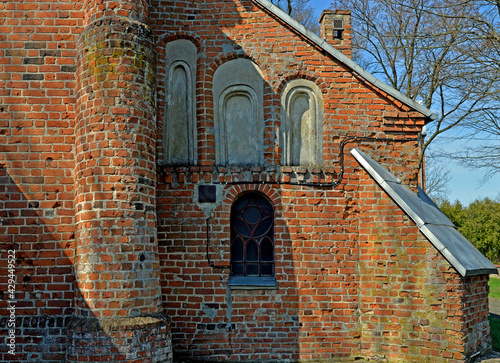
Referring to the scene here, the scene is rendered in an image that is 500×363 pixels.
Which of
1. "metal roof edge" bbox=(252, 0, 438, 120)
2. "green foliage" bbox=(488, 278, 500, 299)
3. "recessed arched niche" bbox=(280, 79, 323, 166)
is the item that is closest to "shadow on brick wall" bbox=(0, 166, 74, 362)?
"recessed arched niche" bbox=(280, 79, 323, 166)

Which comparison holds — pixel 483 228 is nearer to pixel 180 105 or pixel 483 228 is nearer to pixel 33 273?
pixel 180 105

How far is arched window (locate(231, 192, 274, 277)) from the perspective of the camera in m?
8.41

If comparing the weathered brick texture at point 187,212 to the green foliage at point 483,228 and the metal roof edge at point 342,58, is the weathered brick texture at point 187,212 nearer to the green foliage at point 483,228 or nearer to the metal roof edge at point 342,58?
the metal roof edge at point 342,58

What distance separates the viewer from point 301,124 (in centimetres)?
873

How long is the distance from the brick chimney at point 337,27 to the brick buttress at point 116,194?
397 centimetres

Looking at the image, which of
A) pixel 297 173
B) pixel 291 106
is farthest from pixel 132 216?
pixel 291 106

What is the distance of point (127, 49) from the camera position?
23.7 feet

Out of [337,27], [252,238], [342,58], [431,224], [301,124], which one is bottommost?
[252,238]

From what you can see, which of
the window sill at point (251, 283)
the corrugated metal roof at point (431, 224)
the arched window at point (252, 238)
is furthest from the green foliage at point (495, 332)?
the arched window at point (252, 238)

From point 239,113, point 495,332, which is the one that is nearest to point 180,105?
point 239,113

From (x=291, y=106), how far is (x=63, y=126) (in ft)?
12.2

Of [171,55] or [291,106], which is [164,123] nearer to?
[171,55]

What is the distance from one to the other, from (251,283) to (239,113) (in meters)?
2.86

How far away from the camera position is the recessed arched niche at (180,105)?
848 cm
